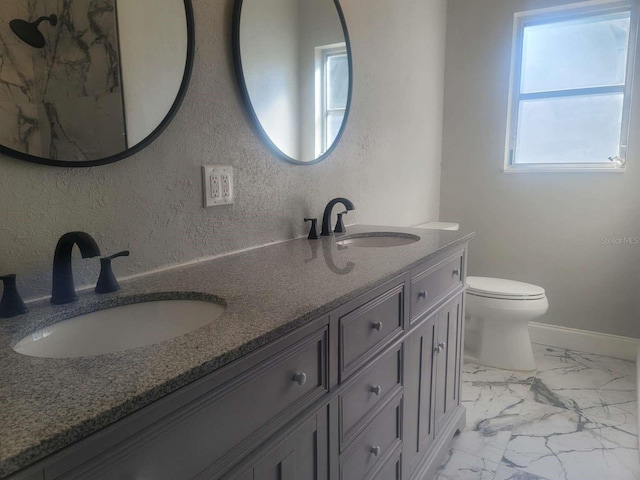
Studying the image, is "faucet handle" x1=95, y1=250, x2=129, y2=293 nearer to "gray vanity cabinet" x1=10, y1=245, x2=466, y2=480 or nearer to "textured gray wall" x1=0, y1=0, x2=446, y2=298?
"textured gray wall" x1=0, y1=0, x2=446, y2=298

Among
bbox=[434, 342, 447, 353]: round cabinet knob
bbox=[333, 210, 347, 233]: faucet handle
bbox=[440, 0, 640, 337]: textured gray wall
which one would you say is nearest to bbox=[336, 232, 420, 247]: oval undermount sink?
bbox=[333, 210, 347, 233]: faucet handle

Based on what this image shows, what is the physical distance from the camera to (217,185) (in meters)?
1.37

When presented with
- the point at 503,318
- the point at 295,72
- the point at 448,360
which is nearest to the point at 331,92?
the point at 295,72

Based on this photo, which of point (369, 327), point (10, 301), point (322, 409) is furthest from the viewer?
point (369, 327)

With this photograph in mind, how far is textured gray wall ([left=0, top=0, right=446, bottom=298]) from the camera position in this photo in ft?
3.14

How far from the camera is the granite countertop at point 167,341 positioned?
0.52 m

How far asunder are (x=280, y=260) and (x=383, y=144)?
1228 millimetres

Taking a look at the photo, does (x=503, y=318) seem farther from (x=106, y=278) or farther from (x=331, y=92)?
(x=106, y=278)

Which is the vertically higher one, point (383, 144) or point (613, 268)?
point (383, 144)

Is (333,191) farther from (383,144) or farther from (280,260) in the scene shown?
(280,260)

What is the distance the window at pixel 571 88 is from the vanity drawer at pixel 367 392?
2089mm

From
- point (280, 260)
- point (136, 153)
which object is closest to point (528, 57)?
point (280, 260)

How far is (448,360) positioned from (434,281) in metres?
0.42

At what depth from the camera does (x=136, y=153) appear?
1.12m
